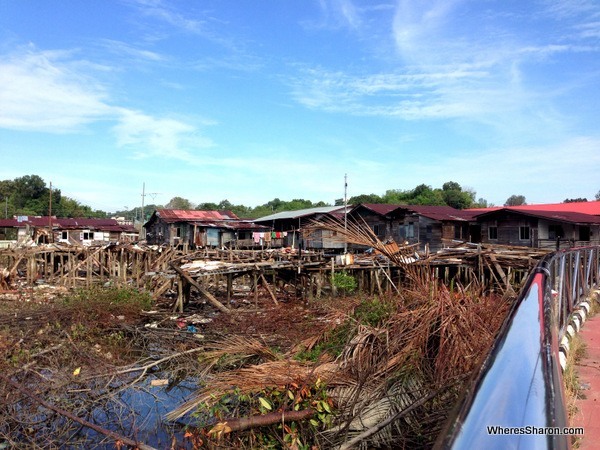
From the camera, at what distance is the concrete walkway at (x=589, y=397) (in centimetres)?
307

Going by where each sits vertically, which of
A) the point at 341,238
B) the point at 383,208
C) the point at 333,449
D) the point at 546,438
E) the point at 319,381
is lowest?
the point at 333,449

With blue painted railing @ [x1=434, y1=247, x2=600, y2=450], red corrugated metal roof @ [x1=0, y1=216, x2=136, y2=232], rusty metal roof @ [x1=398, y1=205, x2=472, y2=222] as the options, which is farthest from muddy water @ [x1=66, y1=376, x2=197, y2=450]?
red corrugated metal roof @ [x1=0, y1=216, x2=136, y2=232]

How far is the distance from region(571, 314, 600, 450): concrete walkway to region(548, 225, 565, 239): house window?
2153 centimetres

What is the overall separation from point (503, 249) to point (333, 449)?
16.1 m

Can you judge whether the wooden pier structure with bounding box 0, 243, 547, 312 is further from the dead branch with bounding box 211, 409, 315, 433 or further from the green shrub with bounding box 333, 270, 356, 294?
the dead branch with bounding box 211, 409, 315, 433

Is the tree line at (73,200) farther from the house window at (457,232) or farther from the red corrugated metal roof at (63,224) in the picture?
the house window at (457,232)

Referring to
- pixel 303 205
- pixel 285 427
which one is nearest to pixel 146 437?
pixel 285 427

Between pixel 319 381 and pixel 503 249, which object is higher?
pixel 503 249

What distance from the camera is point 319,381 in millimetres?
4715

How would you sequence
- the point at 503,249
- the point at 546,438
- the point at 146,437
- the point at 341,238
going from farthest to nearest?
the point at 503,249 → the point at 146,437 → the point at 341,238 → the point at 546,438

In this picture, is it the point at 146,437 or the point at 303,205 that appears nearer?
the point at 146,437

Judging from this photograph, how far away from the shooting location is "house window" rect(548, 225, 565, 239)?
24.9m

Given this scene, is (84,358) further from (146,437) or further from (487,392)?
(487,392)

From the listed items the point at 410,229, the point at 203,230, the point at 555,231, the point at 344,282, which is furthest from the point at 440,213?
the point at 203,230
